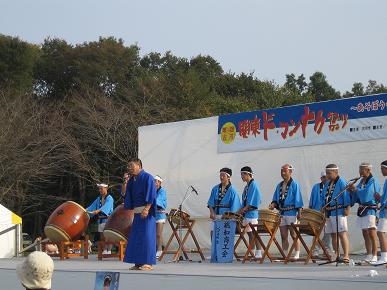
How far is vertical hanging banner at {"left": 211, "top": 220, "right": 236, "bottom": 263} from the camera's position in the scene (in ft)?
33.9

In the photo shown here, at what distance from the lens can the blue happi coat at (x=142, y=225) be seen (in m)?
8.70

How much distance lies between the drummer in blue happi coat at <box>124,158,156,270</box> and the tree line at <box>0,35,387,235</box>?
500 inches

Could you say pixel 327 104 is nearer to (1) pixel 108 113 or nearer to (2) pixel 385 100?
(2) pixel 385 100

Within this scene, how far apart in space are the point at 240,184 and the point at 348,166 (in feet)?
7.19

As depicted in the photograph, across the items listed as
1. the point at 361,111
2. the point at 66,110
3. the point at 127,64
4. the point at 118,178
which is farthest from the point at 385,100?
the point at 127,64

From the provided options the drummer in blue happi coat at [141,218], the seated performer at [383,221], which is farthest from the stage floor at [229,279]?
the drummer in blue happi coat at [141,218]

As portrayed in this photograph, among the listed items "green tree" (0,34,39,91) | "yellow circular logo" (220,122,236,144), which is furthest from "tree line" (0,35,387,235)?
"yellow circular logo" (220,122,236,144)

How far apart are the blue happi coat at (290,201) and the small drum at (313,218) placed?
0.72m

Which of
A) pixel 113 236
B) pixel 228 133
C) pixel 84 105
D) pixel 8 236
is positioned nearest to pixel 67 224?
pixel 113 236

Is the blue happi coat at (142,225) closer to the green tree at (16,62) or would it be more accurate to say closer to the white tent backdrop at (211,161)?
the white tent backdrop at (211,161)

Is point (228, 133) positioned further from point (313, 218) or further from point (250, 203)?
point (313, 218)

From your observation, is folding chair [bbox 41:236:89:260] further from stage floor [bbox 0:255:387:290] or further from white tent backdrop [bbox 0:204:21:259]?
Result: stage floor [bbox 0:255:387:290]

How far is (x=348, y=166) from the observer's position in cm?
1168

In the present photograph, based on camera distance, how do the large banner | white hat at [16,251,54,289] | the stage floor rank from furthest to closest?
1. the large banner
2. the stage floor
3. white hat at [16,251,54,289]
